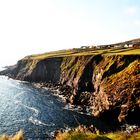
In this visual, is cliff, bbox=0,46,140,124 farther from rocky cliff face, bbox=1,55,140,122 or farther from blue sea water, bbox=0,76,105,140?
blue sea water, bbox=0,76,105,140

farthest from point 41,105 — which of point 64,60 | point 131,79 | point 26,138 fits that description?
point 64,60

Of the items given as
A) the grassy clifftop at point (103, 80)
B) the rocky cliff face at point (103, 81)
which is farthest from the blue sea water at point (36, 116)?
the rocky cliff face at point (103, 81)

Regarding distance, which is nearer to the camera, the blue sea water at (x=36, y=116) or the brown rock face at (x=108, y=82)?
the blue sea water at (x=36, y=116)

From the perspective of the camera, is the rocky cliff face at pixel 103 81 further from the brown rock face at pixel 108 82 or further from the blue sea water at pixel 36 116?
the blue sea water at pixel 36 116

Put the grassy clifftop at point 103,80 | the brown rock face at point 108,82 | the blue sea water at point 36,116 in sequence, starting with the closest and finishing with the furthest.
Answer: the blue sea water at point 36,116, the brown rock face at point 108,82, the grassy clifftop at point 103,80

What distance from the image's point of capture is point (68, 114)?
9450 centimetres

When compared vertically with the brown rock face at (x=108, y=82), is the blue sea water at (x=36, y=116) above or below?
below

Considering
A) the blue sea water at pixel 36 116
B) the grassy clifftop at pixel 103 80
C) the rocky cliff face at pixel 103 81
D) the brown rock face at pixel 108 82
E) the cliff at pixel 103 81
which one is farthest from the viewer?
the grassy clifftop at pixel 103 80

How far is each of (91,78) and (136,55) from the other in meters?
27.2

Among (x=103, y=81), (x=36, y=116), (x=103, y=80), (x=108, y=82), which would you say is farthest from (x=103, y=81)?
(x=36, y=116)

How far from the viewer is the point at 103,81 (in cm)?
10856

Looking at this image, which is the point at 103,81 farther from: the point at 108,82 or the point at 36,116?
the point at 36,116

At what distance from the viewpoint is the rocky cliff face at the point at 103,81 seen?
87312 mm

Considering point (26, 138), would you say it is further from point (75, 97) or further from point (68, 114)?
point (75, 97)
